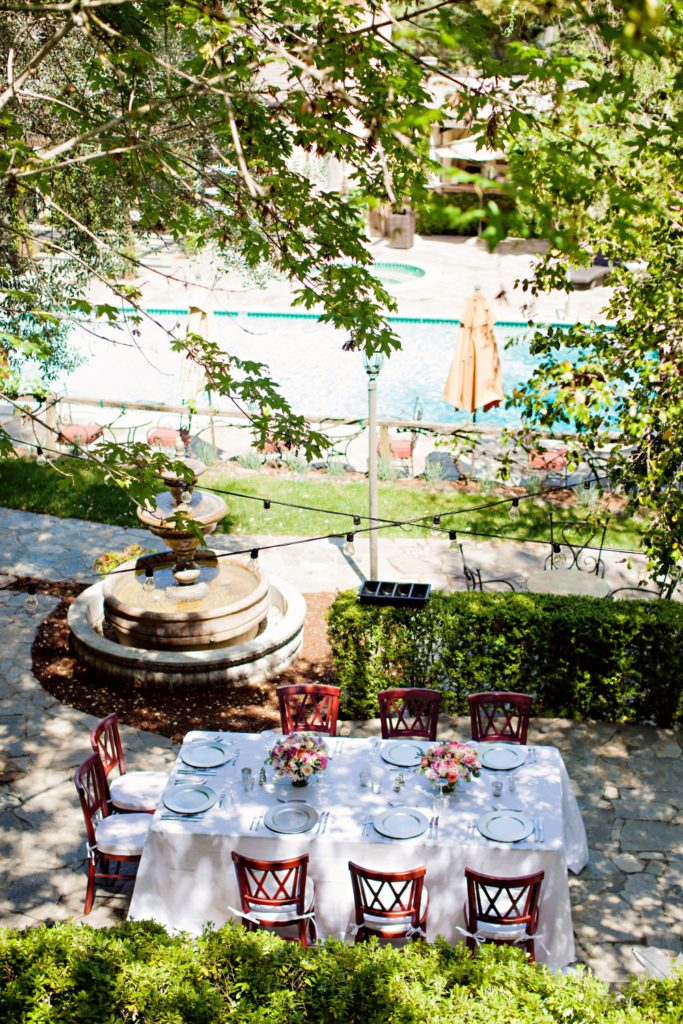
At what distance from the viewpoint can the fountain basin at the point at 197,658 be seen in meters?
9.95

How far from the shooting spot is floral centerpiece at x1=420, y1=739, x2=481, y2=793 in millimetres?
7246

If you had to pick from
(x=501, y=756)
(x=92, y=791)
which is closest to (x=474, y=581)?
(x=501, y=756)

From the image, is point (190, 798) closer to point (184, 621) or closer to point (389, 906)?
point (389, 906)

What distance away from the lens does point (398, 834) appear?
6.90 metres

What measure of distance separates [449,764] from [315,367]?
15.7 meters

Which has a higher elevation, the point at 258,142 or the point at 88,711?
the point at 258,142

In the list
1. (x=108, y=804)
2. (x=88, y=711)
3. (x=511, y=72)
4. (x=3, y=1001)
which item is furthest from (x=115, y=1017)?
(x=511, y=72)

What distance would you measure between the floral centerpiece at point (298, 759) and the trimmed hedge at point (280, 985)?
5.18ft

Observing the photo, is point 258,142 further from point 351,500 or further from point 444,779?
point 351,500

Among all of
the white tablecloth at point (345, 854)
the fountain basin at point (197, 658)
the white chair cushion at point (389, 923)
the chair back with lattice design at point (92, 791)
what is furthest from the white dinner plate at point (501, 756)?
the fountain basin at point (197, 658)

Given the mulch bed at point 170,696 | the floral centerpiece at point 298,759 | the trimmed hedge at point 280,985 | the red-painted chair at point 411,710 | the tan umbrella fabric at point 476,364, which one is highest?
the tan umbrella fabric at point 476,364

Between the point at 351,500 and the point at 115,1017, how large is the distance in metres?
9.27

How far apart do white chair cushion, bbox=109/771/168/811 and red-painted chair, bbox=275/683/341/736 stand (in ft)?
3.94

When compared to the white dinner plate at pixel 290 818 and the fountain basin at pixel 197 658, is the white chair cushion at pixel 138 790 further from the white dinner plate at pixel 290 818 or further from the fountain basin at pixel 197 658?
the fountain basin at pixel 197 658
